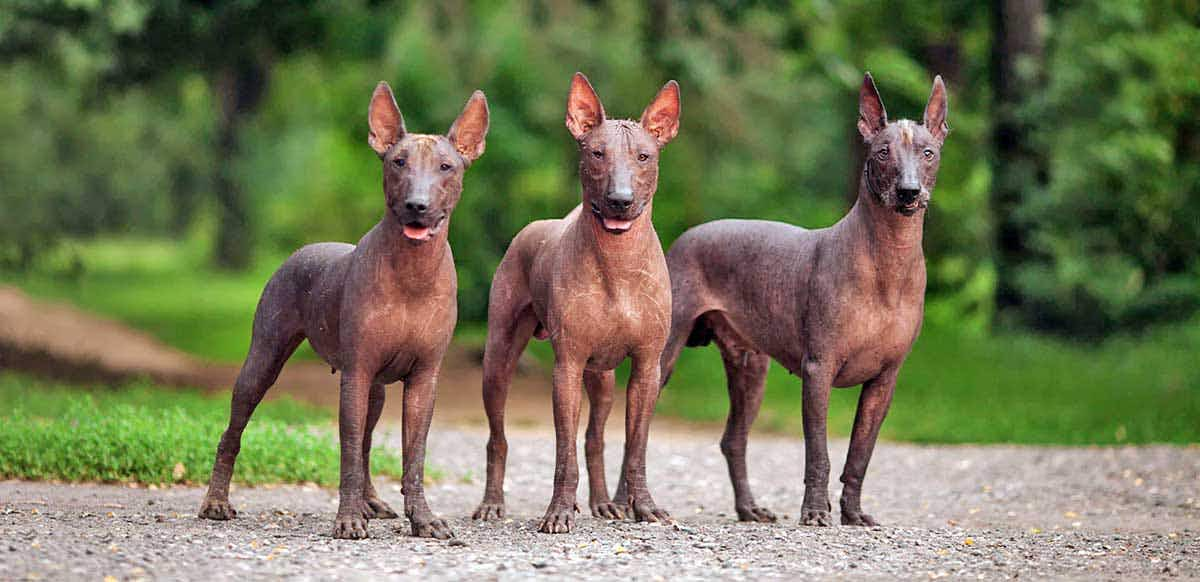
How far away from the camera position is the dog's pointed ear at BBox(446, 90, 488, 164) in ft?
29.0

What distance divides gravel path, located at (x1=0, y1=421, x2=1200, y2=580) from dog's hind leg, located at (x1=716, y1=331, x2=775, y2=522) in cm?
26

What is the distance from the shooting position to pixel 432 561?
7859 mm

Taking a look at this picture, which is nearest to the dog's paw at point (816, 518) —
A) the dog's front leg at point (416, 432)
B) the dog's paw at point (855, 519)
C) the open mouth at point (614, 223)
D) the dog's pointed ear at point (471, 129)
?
the dog's paw at point (855, 519)

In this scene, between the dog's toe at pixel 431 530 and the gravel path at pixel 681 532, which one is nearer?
the gravel path at pixel 681 532

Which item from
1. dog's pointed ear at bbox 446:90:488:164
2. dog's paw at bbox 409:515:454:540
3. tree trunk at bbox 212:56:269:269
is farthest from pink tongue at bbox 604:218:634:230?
tree trunk at bbox 212:56:269:269

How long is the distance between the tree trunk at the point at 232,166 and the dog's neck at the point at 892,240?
24.4 m

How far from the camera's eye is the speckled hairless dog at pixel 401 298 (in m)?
8.50

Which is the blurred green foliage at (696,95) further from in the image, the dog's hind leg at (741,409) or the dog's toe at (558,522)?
the dog's toe at (558,522)

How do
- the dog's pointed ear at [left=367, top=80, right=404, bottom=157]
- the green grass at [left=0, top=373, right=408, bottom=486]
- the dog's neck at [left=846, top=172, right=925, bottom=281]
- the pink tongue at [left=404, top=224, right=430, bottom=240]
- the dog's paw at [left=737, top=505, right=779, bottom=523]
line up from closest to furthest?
the pink tongue at [left=404, top=224, right=430, bottom=240], the dog's pointed ear at [left=367, top=80, right=404, bottom=157], the dog's neck at [left=846, top=172, right=925, bottom=281], the dog's paw at [left=737, top=505, right=779, bottom=523], the green grass at [left=0, top=373, right=408, bottom=486]

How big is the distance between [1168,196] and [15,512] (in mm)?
15511

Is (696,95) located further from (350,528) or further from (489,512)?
(350,528)

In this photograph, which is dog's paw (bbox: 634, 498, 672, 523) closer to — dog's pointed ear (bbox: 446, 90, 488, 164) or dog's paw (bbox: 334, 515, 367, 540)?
dog's paw (bbox: 334, 515, 367, 540)

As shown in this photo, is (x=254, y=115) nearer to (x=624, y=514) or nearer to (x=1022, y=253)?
(x=1022, y=253)

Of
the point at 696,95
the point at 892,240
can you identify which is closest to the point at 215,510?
the point at 892,240
